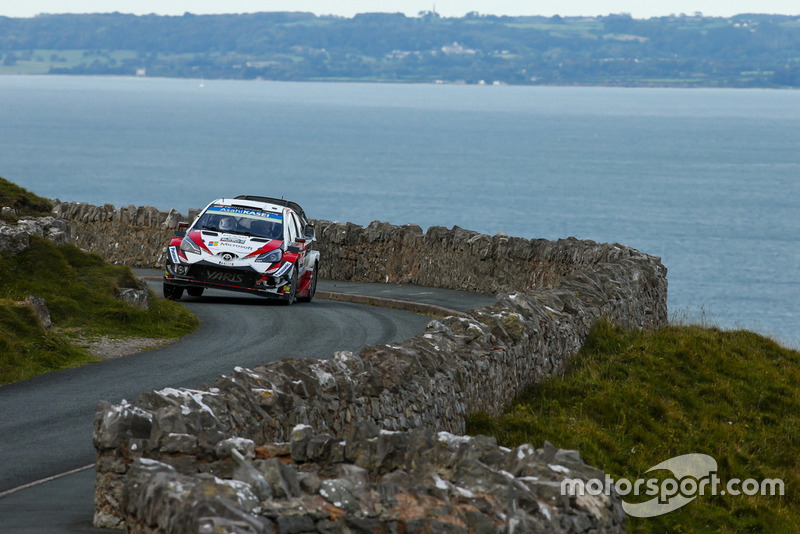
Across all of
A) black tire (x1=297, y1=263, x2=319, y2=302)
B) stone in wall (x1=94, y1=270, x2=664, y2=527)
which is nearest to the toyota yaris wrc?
black tire (x1=297, y1=263, x2=319, y2=302)

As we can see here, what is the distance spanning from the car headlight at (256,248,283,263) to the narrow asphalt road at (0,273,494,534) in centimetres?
99

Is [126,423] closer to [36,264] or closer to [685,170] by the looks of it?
[36,264]

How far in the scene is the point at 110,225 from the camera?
29547 mm

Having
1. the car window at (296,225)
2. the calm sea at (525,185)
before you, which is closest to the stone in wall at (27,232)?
the car window at (296,225)

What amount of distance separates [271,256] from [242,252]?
607 millimetres

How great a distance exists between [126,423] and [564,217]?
318 feet

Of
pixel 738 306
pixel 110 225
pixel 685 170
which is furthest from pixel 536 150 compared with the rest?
pixel 110 225

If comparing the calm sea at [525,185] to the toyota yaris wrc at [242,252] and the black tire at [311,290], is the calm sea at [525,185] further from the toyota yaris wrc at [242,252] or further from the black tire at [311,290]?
the toyota yaris wrc at [242,252]

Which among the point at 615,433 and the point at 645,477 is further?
the point at 615,433

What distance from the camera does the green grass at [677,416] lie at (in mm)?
11250

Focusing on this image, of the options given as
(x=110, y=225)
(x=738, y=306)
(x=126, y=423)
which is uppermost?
(x=126, y=423)

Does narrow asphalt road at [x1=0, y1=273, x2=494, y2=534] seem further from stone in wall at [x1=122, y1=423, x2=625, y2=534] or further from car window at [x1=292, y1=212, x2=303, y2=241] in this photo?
stone in wall at [x1=122, y1=423, x2=625, y2=534]

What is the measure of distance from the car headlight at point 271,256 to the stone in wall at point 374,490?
15289 mm

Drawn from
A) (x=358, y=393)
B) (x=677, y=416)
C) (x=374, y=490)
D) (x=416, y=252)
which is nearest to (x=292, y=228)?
(x=416, y=252)
